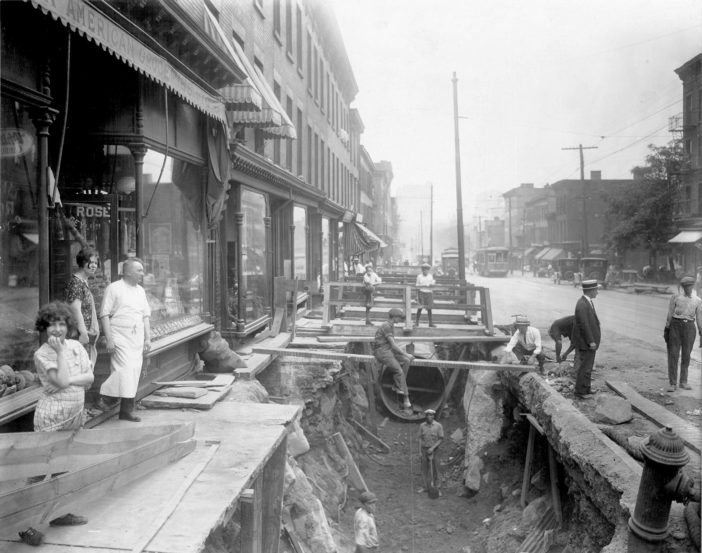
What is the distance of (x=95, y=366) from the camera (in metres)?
6.82

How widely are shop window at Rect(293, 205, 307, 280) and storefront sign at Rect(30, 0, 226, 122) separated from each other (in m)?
11.1

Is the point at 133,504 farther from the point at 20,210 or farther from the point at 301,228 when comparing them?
the point at 301,228

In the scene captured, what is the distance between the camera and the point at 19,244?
5.43 m

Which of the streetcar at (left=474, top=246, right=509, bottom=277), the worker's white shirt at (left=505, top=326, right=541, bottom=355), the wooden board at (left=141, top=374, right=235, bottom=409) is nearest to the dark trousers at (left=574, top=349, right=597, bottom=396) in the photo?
the worker's white shirt at (left=505, top=326, right=541, bottom=355)

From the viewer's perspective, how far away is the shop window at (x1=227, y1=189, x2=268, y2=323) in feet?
40.3

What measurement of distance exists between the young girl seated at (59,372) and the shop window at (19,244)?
109cm

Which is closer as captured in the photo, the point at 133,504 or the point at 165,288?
the point at 133,504

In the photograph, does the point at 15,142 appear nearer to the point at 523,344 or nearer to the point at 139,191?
the point at 139,191

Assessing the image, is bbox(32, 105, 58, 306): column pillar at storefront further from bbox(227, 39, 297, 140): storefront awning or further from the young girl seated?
bbox(227, 39, 297, 140): storefront awning

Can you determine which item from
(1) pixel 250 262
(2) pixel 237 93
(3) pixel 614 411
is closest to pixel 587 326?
(3) pixel 614 411

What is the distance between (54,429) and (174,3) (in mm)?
4957

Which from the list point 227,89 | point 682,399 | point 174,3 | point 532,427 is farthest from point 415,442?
point 174,3

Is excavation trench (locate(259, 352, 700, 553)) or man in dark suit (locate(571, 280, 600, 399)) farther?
man in dark suit (locate(571, 280, 600, 399))

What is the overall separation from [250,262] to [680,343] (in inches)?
339
